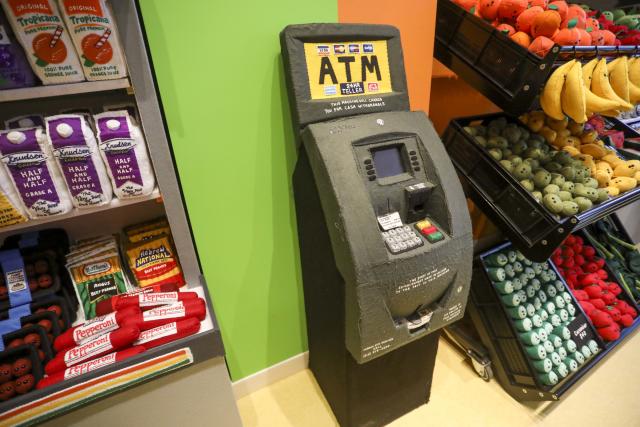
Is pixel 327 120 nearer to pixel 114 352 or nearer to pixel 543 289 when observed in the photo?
pixel 114 352

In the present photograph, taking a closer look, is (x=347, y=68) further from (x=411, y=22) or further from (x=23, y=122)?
(x=23, y=122)

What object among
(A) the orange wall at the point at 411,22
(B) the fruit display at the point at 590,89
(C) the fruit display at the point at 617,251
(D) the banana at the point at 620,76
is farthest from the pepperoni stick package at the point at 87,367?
(C) the fruit display at the point at 617,251

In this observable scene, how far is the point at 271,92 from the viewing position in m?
1.21

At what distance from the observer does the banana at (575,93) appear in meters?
1.29

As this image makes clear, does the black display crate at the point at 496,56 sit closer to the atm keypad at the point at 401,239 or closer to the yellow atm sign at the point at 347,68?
the yellow atm sign at the point at 347,68

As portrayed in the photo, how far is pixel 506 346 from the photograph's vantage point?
1.62 m

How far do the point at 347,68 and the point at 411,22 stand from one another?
438mm

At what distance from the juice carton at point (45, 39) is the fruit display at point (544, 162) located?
4.96 feet

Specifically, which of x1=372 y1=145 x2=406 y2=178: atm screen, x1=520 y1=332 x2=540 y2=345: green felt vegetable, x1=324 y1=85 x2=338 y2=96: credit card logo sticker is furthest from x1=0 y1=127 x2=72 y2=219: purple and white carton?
x1=520 y1=332 x2=540 y2=345: green felt vegetable

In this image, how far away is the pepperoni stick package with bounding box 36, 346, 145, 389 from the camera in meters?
0.88

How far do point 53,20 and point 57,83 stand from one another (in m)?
0.15

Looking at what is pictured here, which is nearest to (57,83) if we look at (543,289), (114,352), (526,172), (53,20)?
(53,20)

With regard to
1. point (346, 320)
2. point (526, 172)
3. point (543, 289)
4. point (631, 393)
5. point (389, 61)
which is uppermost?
point (389, 61)

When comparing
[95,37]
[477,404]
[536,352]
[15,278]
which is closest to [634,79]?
[536,352]
